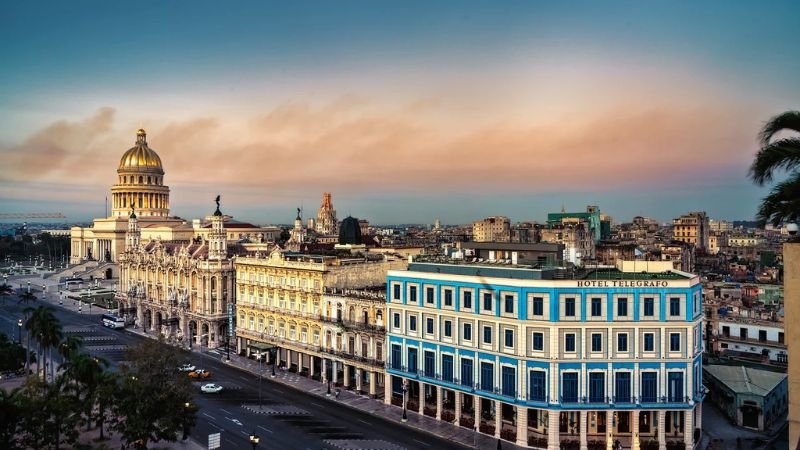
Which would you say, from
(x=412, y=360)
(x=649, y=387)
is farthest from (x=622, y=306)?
(x=412, y=360)

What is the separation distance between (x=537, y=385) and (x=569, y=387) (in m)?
2.61

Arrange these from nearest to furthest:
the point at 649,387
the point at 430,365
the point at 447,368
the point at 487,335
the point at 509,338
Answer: the point at 649,387 → the point at 509,338 → the point at 487,335 → the point at 447,368 → the point at 430,365

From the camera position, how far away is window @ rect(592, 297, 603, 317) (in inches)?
2045

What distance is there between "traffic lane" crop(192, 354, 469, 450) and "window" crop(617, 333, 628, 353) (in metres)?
15.7

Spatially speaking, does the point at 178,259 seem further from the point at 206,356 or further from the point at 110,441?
the point at 110,441

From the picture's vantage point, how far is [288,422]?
2391 inches

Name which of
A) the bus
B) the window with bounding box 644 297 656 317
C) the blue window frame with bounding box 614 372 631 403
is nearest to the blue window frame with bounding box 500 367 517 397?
the blue window frame with bounding box 614 372 631 403

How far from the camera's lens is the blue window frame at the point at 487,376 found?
55.6m

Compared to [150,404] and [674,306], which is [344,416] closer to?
[150,404]

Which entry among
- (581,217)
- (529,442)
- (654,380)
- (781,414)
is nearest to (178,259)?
(529,442)

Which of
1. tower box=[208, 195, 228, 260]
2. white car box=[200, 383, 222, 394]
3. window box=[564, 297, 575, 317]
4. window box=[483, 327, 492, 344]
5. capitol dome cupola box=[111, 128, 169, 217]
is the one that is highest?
capitol dome cupola box=[111, 128, 169, 217]

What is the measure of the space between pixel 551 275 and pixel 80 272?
16478cm

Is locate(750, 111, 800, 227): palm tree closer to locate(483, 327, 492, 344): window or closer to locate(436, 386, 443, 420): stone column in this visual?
locate(483, 327, 492, 344): window

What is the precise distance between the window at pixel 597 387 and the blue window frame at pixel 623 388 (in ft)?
3.44
